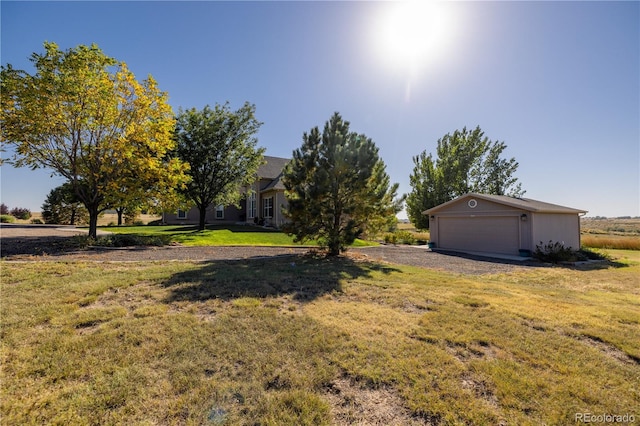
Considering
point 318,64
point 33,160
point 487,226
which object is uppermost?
point 318,64

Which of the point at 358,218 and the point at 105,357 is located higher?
the point at 358,218

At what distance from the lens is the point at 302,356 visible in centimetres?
302

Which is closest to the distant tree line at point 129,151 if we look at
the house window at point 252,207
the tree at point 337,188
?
the tree at point 337,188

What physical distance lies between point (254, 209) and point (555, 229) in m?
21.9

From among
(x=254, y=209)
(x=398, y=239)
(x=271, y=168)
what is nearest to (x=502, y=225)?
(x=398, y=239)

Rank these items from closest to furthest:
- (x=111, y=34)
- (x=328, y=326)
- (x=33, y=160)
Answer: (x=328, y=326), (x=111, y=34), (x=33, y=160)

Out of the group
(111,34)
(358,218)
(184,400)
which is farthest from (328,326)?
(111,34)

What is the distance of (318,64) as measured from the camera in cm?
1110

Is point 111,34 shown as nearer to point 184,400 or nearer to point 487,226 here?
point 184,400

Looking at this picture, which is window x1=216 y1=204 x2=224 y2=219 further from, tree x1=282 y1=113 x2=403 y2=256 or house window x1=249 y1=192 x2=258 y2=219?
tree x1=282 y1=113 x2=403 y2=256

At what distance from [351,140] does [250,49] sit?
528cm

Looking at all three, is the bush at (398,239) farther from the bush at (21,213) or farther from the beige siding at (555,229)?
the bush at (21,213)

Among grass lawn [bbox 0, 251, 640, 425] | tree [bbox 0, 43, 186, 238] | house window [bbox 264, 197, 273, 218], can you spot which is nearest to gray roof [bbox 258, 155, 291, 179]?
house window [bbox 264, 197, 273, 218]

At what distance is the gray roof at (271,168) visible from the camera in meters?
26.4
